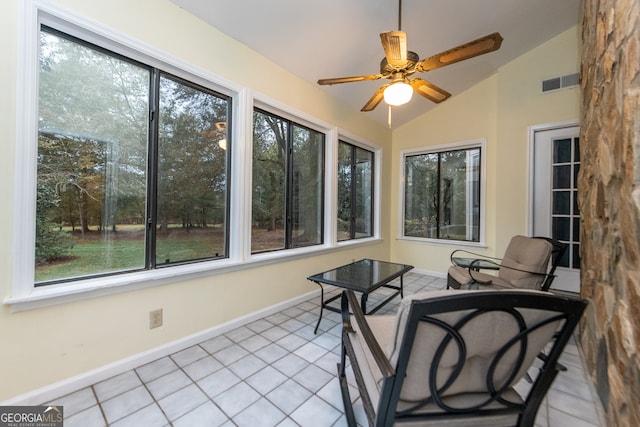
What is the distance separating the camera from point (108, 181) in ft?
6.48

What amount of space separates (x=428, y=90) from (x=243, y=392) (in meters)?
2.94

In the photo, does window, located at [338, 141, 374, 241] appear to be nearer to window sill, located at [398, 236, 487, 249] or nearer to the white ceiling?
window sill, located at [398, 236, 487, 249]

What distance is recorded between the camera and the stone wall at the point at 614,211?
1.15 metres

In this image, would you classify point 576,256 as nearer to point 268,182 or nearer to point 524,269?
point 524,269

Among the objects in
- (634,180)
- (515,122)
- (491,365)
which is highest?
(515,122)

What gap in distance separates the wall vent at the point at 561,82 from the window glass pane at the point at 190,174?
418cm

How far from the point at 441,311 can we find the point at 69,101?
8.31ft

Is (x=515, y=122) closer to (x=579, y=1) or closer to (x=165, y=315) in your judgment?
(x=579, y=1)

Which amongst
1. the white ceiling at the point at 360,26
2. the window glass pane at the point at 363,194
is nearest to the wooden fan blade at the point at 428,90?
the white ceiling at the point at 360,26

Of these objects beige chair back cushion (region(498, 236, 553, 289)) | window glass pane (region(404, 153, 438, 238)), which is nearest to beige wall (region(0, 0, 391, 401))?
beige chair back cushion (region(498, 236, 553, 289))

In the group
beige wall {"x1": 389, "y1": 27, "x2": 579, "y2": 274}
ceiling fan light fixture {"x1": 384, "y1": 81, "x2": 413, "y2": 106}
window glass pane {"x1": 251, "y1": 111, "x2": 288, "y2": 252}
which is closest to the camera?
ceiling fan light fixture {"x1": 384, "y1": 81, "x2": 413, "y2": 106}

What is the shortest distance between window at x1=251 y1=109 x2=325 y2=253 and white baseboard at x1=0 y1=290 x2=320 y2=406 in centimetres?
80

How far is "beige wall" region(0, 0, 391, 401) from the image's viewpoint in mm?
1516

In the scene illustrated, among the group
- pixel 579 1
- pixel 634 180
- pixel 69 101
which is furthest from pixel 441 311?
pixel 579 1
